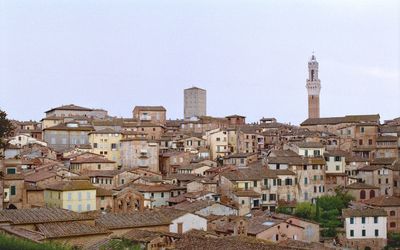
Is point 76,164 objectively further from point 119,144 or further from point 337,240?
point 337,240

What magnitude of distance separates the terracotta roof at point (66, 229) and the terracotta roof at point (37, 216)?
29 centimetres

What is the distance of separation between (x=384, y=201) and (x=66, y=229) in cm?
3220

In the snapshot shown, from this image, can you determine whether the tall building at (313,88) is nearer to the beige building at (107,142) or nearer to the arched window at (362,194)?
the beige building at (107,142)

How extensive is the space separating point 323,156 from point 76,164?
21.1m

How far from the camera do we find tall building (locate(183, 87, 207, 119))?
331 feet

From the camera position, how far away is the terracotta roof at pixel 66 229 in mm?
22719

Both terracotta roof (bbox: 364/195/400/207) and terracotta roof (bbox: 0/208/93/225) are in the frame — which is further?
terracotta roof (bbox: 364/195/400/207)

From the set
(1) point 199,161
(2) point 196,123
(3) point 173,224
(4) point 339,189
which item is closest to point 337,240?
(4) point 339,189

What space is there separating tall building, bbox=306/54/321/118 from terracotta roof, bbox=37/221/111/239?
83.2 metres

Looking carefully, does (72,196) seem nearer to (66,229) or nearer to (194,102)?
(66,229)

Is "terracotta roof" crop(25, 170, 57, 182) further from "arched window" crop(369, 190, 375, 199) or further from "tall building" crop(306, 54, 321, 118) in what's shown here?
"tall building" crop(306, 54, 321, 118)

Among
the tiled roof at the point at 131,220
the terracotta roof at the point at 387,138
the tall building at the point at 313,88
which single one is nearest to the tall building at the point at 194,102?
the tall building at the point at 313,88

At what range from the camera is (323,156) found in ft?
185

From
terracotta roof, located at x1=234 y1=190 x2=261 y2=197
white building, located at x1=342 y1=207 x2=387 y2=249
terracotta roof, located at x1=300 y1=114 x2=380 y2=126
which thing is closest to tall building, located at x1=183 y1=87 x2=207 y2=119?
terracotta roof, located at x1=300 y1=114 x2=380 y2=126
